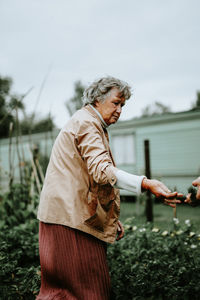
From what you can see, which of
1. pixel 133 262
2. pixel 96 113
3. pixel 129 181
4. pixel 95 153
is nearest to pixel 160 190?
pixel 129 181

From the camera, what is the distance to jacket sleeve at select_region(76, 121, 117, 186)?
1647mm

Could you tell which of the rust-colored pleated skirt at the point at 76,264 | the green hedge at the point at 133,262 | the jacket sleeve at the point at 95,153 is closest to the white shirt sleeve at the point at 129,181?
the jacket sleeve at the point at 95,153

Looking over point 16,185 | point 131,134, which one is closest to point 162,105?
point 131,134

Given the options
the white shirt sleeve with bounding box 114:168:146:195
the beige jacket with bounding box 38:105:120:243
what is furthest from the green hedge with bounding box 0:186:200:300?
the white shirt sleeve with bounding box 114:168:146:195

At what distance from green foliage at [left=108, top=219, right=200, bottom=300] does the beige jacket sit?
801mm

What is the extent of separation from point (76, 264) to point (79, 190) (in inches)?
17.1

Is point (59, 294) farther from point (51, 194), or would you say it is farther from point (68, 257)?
point (51, 194)

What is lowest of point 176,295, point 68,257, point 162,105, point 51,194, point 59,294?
point 176,295

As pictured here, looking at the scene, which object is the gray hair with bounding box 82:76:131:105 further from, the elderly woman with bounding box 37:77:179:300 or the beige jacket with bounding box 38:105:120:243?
the beige jacket with bounding box 38:105:120:243

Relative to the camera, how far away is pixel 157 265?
2.77 metres

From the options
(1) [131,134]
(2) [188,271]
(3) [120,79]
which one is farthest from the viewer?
(1) [131,134]

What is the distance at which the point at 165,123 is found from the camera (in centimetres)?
1078

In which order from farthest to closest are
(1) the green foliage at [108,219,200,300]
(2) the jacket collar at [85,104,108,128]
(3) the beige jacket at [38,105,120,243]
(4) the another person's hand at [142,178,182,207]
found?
(1) the green foliage at [108,219,200,300], (2) the jacket collar at [85,104,108,128], (3) the beige jacket at [38,105,120,243], (4) the another person's hand at [142,178,182,207]

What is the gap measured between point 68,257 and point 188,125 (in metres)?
8.99
